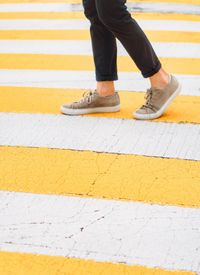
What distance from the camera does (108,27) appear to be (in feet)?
13.9

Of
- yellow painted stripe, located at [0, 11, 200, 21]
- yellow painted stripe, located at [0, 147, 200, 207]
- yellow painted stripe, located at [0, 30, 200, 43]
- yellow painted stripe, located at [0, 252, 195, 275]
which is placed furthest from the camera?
yellow painted stripe, located at [0, 11, 200, 21]

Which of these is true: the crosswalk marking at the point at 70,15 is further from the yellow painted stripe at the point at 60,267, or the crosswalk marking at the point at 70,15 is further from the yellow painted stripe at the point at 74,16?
the yellow painted stripe at the point at 60,267

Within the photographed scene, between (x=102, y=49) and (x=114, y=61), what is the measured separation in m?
0.13

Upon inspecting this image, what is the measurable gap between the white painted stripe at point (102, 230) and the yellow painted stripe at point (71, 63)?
2.53 metres

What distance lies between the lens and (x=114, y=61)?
457 centimetres

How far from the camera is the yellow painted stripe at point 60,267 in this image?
2.71m

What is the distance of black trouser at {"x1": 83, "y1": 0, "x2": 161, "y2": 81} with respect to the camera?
4.17 m

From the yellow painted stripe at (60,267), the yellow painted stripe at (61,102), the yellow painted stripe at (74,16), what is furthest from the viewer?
the yellow painted stripe at (74,16)

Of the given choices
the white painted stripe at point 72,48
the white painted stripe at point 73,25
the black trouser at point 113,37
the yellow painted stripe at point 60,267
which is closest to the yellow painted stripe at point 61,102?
the black trouser at point 113,37

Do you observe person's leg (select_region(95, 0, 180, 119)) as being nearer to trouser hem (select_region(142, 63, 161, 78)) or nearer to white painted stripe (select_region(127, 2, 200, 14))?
trouser hem (select_region(142, 63, 161, 78))

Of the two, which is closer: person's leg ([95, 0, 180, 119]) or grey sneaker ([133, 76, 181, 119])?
person's leg ([95, 0, 180, 119])

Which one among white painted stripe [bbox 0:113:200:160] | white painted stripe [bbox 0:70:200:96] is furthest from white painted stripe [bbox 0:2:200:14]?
white painted stripe [bbox 0:113:200:160]

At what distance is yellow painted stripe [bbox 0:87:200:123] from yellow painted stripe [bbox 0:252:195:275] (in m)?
1.86

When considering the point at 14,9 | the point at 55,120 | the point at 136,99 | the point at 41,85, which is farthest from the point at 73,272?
the point at 14,9
